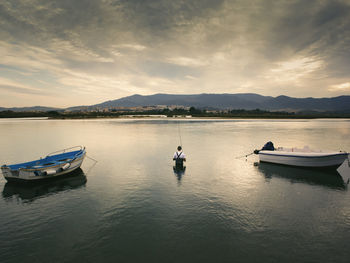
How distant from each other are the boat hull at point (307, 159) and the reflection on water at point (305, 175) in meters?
0.62

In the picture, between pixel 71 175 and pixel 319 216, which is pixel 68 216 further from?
pixel 319 216

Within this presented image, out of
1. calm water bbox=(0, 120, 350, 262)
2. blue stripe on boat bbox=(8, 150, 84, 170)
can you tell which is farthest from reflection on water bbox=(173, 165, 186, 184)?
blue stripe on boat bbox=(8, 150, 84, 170)

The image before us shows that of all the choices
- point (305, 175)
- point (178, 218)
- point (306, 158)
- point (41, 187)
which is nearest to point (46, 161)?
point (41, 187)

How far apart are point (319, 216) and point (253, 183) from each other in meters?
6.11

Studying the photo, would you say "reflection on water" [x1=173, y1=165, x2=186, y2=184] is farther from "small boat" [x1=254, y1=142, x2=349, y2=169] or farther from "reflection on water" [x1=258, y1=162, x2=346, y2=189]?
"small boat" [x1=254, y1=142, x2=349, y2=169]

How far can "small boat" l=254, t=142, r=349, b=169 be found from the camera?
773 inches

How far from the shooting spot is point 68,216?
1139 cm

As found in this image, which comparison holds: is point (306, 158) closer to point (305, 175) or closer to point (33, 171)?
point (305, 175)

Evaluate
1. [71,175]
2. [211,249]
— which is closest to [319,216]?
[211,249]

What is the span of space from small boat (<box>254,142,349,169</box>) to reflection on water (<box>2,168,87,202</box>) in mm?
21946

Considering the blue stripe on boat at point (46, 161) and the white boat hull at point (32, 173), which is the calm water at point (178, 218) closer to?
the white boat hull at point (32, 173)

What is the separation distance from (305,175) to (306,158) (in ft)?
7.67

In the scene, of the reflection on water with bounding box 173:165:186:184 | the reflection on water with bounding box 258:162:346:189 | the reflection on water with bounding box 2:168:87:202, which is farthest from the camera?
the reflection on water with bounding box 173:165:186:184

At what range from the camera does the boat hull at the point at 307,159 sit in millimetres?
19612
